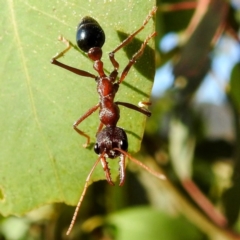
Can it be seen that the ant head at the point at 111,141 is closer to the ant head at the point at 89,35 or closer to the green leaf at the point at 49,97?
the green leaf at the point at 49,97

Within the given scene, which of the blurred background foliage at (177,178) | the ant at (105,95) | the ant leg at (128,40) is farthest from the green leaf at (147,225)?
the ant leg at (128,40)

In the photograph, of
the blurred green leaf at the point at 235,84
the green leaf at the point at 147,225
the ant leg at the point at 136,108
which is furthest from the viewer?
the green leaf at the point at 147,225

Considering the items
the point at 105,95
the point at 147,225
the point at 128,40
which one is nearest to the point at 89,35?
the point at 128,40

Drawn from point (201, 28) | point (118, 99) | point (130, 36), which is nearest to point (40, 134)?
point (118, 99)

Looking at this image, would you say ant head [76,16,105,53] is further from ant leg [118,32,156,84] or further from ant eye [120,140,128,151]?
ant eye [120,140,128,151]

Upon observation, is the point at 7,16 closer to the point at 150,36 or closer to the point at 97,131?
the point at 150,36
